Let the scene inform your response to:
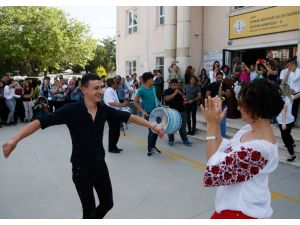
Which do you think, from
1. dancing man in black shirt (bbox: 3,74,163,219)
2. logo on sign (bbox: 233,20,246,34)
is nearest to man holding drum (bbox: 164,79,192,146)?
dancing man in black shirt (bbox: 3,74,163,219)

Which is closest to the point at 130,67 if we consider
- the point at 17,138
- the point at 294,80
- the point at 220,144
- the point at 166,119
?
the point at 294,80

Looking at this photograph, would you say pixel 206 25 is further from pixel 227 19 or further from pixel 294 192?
pixel 294 192

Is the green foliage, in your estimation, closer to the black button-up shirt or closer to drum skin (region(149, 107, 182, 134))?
drum skin (region(149, 107, 182, 134))

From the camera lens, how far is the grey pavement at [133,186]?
421 centimetres

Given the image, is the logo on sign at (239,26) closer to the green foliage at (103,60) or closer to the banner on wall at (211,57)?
the banner on wall at (211,57)

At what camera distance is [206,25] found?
13.5 m

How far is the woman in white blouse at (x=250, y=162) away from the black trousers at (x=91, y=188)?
142 cm

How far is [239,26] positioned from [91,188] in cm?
1057

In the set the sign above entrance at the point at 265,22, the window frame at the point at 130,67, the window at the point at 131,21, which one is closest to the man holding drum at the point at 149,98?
the sign above entrance at the point at 265,22

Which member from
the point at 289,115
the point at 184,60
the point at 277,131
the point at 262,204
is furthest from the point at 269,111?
the point at 184,60

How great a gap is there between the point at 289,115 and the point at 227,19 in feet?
24.5

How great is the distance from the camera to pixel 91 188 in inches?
118

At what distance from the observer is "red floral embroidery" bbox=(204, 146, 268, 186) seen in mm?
1786

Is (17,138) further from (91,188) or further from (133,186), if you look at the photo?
(133,186)
